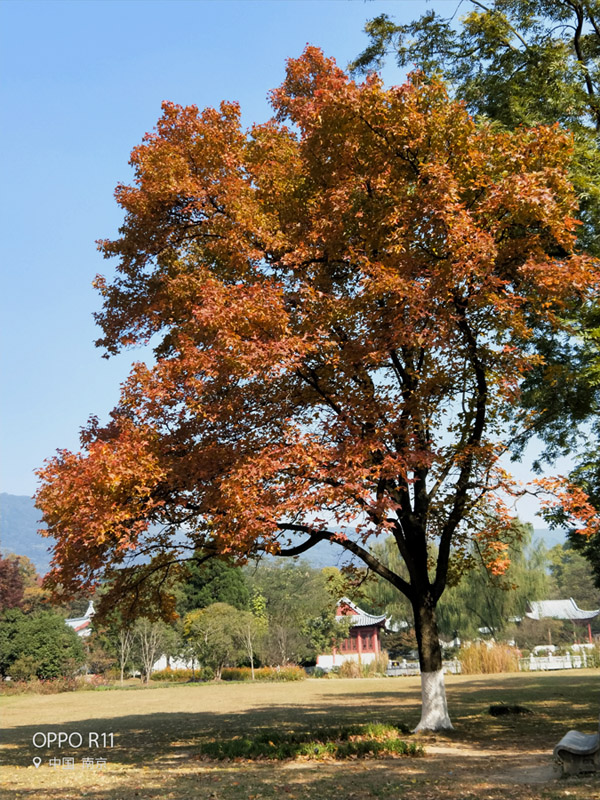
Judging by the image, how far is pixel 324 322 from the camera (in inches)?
396

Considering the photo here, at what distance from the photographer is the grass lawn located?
22.9 ft

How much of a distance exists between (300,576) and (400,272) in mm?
49451

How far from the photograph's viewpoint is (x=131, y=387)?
980 cm

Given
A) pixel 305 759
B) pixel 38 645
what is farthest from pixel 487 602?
pixel 305 759

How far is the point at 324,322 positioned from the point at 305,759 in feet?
19.5

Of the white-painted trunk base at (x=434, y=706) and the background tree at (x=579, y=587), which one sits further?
the background tree at (x=579, y=587)

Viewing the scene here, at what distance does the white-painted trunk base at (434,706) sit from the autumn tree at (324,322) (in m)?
0.03

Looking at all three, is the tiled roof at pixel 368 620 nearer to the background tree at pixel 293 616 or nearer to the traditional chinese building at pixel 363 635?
the traditional chinese building at pixel 363 635

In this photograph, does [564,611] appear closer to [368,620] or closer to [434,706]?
[368,620]

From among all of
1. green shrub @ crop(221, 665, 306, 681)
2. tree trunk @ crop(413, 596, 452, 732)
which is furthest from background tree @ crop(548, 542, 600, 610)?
tree trunk @ crop(413, 596, 452, 732)

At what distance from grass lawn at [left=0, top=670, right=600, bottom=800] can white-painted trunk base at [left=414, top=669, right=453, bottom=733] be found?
9.6 inches

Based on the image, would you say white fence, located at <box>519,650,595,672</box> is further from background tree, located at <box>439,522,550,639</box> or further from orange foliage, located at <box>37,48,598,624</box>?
orange foliage, located at <box>37,48,598,624</box>

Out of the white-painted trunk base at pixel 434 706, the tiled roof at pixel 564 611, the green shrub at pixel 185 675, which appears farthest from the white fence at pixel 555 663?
the white-painted trunk base at pixel 434 706

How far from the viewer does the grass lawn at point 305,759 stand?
6980 millimetres
